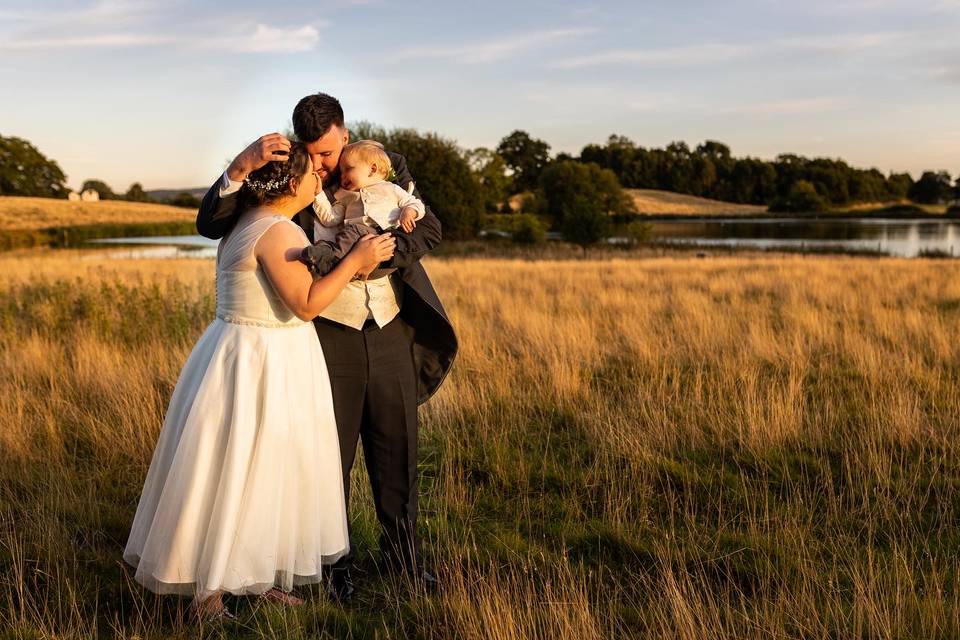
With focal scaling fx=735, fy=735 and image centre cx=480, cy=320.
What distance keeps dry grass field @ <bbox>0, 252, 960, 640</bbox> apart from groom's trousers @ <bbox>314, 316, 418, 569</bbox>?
273mm

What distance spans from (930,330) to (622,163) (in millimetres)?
111664

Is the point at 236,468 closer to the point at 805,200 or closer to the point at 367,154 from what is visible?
the point at 367,154

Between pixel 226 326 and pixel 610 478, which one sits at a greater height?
pixel 226 326

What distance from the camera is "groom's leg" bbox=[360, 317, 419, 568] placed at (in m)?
3.16

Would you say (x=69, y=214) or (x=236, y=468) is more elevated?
(x=69, y=214)

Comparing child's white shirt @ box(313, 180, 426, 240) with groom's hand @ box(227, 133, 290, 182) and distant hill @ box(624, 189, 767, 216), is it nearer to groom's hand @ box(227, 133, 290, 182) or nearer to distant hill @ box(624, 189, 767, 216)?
groom's hand @ box(227, 133, 290, 182)

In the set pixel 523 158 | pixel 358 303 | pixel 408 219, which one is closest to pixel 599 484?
pixel 358 303

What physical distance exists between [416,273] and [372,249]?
49cm

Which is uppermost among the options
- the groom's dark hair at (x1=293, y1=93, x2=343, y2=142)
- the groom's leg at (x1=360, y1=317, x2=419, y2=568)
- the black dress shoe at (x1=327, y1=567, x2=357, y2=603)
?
the groom's dark hair at (x1=293, y1=93, x2=343, y2=142)

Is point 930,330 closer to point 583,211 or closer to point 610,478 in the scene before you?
point 610,478

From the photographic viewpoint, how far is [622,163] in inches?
4579

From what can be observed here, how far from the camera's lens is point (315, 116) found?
2795mm

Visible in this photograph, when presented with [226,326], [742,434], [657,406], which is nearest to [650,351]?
[657,406]

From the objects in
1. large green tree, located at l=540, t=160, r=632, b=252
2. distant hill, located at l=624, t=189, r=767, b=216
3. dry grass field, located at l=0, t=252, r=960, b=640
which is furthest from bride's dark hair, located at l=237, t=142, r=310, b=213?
distant hill, located at l=624, t=189, r=767, b=216
